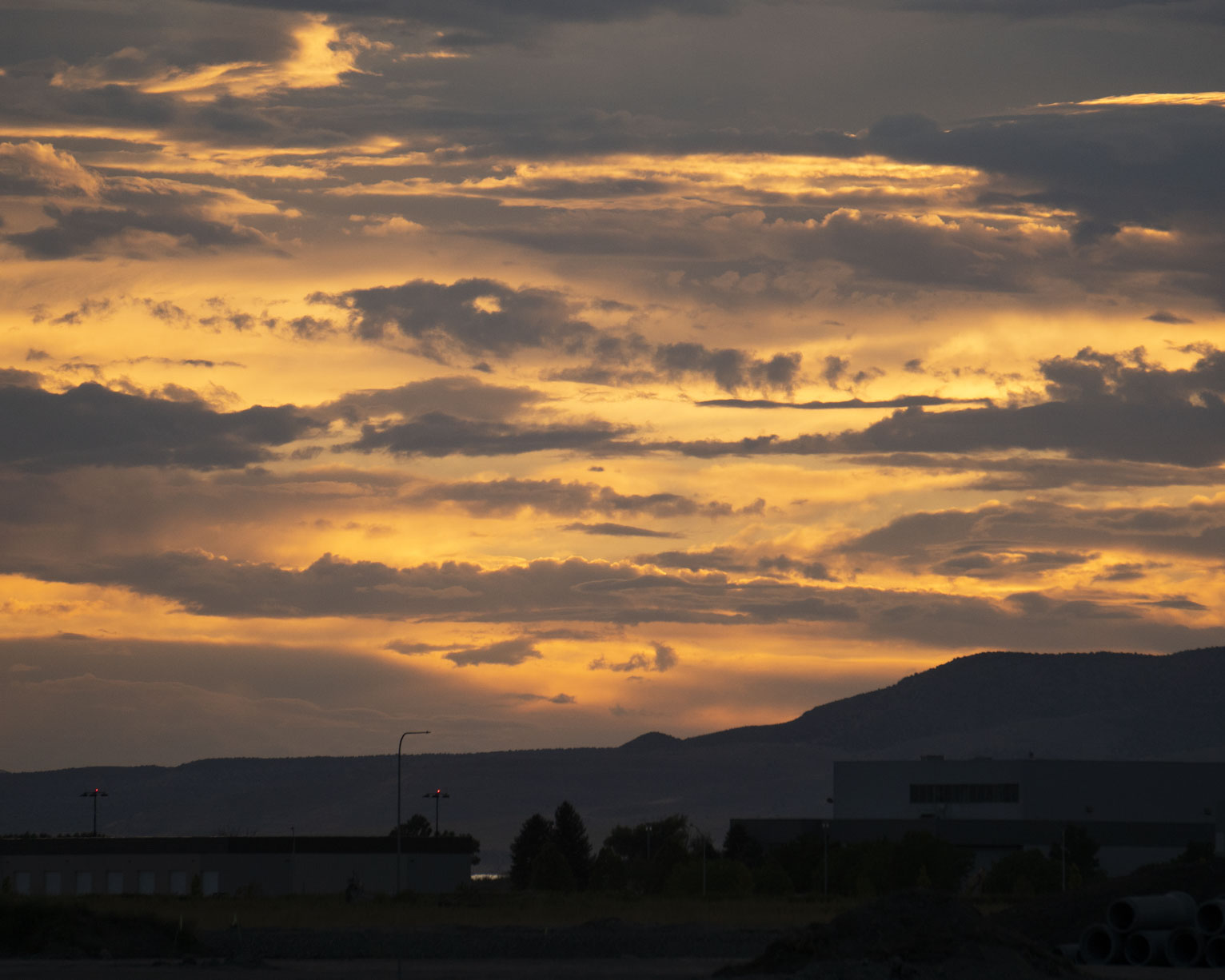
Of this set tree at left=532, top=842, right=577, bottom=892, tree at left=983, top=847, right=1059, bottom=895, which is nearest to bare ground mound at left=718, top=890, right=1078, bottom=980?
tree at left=983, top=847, right=1059, bottom=895

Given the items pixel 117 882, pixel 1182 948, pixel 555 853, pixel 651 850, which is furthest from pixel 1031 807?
pixel 1182 948

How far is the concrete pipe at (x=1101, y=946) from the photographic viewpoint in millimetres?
58938

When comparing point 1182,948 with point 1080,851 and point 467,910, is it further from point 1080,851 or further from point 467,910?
point 1080,851

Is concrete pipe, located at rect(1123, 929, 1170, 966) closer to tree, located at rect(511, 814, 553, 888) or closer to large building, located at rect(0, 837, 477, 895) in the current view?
large building, located at rect(0, 837, 477, 895)

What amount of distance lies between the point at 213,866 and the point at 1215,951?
3305 inches

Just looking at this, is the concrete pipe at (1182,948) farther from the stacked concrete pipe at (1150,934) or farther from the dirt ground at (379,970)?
the dirt ground at (379,970)

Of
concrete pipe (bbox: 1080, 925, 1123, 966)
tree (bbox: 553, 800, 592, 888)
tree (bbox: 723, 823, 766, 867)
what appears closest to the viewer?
concrete pipe (bbox: 1080, 925, 1123, 966)

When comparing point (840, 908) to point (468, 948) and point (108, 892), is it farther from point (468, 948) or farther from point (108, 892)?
point (108, 892)

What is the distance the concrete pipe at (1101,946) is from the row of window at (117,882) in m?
76.8

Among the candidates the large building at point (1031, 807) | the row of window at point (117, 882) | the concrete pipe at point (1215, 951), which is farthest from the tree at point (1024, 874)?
the concrete pipe at point (1215, 951)

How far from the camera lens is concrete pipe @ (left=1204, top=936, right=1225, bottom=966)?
5650cm

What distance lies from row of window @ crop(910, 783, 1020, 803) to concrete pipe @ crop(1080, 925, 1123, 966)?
344 feet

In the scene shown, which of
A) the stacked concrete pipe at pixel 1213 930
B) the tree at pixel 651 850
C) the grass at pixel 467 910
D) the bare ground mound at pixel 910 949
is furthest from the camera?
the tree at pixel 651 850

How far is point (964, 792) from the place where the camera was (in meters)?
166
